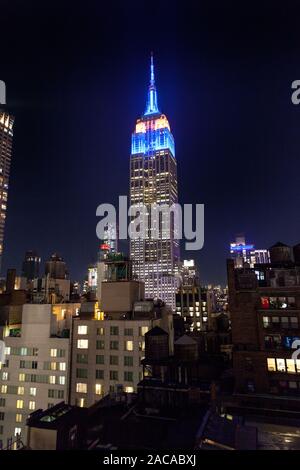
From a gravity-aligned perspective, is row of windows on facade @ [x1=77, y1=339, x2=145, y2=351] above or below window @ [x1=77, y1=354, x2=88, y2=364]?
above

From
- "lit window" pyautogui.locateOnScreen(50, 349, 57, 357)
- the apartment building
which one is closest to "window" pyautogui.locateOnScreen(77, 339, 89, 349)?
the apartment building

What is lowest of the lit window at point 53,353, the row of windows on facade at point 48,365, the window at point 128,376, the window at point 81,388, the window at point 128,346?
the window at point 81,388

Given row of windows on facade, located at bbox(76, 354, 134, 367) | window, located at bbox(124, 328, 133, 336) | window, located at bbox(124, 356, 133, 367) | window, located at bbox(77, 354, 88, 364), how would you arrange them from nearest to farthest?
window, located at bbox(124, 356, 133, 367) → row of windows on facade, located at bbox(76, 354, 134, 367) → window, located at bbox(124, 328, 133, 336) → window, located at bbox(77, 354, 88, 364)

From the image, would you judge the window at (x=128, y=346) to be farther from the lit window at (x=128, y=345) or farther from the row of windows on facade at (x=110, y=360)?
the row of windows on facade at (x=110, y=360)

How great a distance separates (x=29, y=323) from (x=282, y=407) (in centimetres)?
4314

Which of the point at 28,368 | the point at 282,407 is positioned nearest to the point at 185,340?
the point at 282,407

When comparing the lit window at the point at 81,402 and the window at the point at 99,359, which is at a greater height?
the window at the point at 99,359

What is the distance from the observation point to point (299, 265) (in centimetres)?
5169

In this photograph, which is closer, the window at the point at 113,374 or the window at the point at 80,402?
the window at the point at 80,402

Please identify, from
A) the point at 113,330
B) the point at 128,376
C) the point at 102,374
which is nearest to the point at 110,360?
the point at 102,374

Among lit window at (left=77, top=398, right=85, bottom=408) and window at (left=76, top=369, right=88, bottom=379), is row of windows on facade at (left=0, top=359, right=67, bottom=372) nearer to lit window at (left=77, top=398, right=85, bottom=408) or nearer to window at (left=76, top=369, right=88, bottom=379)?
window at (left=76, top=369, right=88, bottom=379)

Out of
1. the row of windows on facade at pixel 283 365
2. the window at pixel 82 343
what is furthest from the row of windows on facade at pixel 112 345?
the row of windows on facade at pixel 283 365

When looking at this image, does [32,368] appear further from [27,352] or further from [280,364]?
[280,364]
